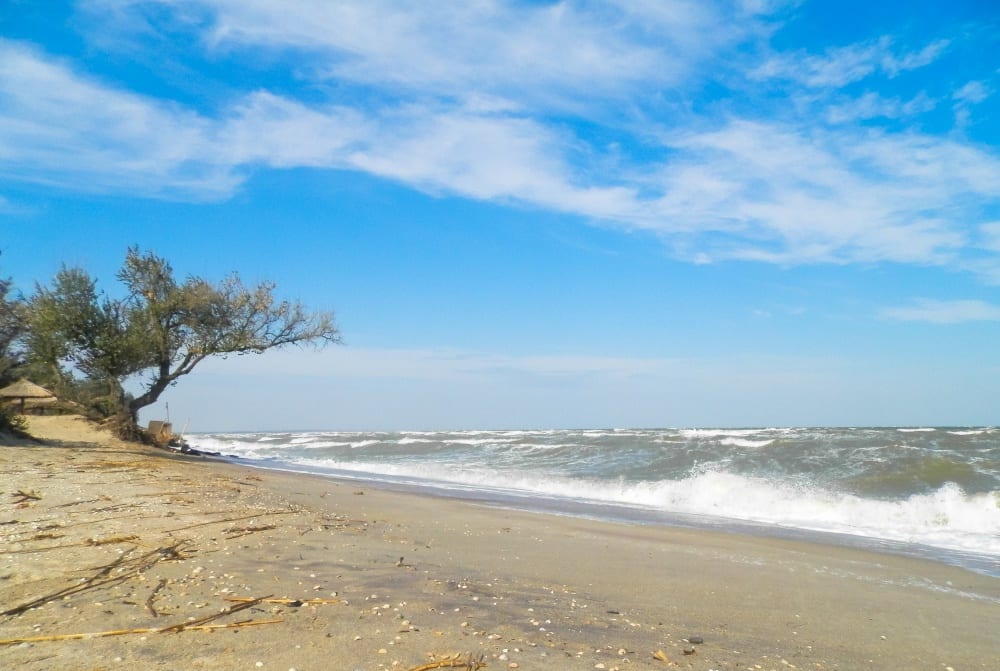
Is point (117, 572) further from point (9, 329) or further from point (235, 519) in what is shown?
point (9, 329)

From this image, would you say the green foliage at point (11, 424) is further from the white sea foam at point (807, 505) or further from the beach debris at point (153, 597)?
the beach debris at point (153, 597)

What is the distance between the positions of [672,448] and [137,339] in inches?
839

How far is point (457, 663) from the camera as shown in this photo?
10.9 feet

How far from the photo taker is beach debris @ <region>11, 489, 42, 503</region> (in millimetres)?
7152

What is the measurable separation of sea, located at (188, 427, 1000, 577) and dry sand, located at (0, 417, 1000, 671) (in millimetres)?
3586

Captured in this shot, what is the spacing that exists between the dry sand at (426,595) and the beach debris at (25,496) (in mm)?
28

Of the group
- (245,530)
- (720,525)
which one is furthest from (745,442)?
(245,530)

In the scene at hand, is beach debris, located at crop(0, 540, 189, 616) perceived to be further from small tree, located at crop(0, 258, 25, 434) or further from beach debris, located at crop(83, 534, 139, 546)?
small tree, located at crop(0, 258, 25, 434)

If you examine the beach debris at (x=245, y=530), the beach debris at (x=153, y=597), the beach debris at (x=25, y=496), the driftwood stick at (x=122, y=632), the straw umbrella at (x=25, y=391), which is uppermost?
the straw umbrella at (x=25, y=391)

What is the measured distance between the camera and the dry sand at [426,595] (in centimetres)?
347

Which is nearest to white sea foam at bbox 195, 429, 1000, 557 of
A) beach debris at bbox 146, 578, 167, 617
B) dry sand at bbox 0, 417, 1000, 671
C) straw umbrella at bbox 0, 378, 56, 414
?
dry sand at bbox 0, 417, 1000, 671

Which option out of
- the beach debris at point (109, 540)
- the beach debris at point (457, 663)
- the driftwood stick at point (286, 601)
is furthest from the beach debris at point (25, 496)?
the beach debris at point (457, 663)

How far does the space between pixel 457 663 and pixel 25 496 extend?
21.8 ft

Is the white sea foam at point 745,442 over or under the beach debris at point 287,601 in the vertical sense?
over
